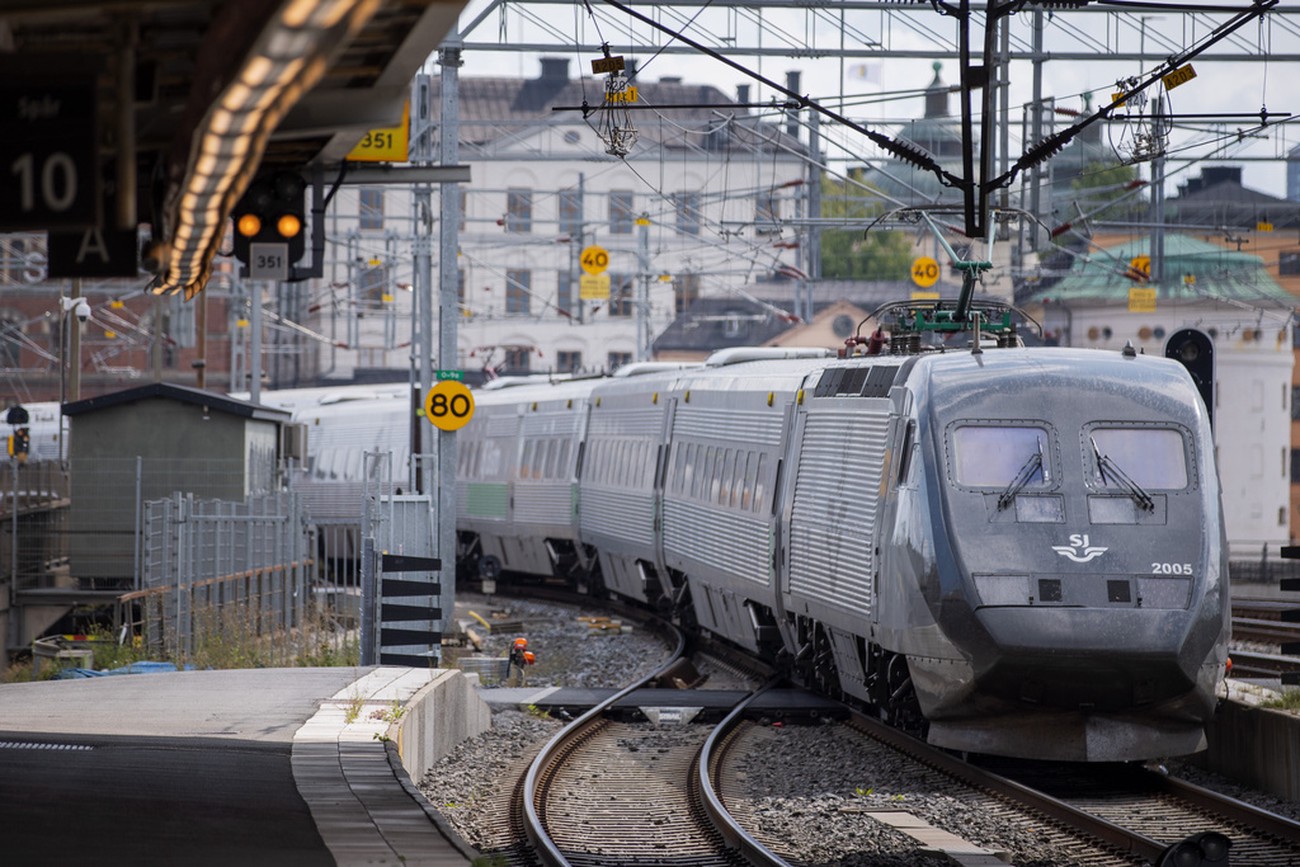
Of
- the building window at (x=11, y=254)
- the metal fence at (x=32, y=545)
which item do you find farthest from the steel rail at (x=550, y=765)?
the building window at (x=11, y=254)

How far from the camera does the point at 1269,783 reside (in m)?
13.4

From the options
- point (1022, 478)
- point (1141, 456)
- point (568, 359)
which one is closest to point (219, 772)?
point (1022, 478)

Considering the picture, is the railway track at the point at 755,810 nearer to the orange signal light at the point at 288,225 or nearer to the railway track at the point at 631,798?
the railway track at the point at 631,798

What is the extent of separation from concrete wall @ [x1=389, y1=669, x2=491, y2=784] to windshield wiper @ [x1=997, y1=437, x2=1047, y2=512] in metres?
4.07

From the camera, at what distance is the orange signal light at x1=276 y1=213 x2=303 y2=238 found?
508 inches

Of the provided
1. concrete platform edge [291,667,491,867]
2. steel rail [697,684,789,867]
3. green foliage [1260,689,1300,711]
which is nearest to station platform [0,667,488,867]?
A: concrete platform edge [291,667,491,867]

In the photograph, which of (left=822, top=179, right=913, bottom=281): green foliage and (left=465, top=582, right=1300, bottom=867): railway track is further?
(left=822, top=179, right=913, bottom=281): green foliage

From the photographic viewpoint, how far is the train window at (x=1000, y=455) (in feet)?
43.8

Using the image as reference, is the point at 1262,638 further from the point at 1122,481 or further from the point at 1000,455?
the point at 1000,455

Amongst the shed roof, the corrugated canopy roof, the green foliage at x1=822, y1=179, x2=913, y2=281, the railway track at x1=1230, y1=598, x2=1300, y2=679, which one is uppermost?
the green foliage at x1=822, y1=179, x2=913, y2=281

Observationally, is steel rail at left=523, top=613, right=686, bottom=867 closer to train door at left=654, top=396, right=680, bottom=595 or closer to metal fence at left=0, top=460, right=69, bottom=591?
train door at left=654, top=396, right=680, bottom=595

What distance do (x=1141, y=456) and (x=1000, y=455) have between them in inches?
38.0

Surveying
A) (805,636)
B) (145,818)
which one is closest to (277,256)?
(145,818)

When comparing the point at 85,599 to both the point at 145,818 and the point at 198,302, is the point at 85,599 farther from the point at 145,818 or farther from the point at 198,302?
the point at 198,302
